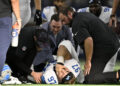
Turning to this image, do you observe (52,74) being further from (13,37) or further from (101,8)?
(101,8)

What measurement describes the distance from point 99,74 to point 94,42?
0.40 meters

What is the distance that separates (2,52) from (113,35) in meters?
1.96

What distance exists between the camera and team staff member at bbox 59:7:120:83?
3.72m

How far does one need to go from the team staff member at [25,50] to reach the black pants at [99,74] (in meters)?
0.64

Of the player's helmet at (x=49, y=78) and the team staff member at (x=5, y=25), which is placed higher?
the team staff member at (x=5, y=25)

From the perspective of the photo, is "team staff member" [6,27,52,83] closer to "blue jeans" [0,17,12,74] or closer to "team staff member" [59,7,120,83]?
"team staff member" [59,7,120,83]

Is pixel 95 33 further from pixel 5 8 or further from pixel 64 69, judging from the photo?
pixel 5 8

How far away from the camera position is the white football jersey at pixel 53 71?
146 inches

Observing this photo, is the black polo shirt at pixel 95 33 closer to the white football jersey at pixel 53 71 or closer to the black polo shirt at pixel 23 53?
the white football jersey at pixel 53 71

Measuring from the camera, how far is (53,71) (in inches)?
150

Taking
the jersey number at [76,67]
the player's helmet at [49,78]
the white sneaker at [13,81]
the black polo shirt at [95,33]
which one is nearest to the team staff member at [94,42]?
the black polo shirt at [95,33]

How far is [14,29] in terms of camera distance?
8.79ft

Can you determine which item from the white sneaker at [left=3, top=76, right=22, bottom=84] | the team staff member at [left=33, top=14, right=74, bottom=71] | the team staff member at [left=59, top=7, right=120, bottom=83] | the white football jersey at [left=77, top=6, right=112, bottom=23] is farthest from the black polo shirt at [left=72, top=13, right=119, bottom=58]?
the white football jersey at [left=77, top=6, right=112, bottom=23]

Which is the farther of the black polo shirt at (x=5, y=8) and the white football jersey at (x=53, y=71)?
the white football jersey at (x=53, y=71)
